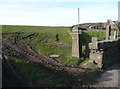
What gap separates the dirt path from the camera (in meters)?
20.0

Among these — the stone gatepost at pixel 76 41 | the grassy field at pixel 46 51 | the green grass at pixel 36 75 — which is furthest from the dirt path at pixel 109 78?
the stone gatepost at pixel 76 41

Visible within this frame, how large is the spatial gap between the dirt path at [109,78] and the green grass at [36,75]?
445 cm

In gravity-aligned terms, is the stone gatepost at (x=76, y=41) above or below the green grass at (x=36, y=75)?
above

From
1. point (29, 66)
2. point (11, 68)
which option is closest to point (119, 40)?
point (29, 66)

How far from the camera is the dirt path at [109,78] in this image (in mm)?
20002

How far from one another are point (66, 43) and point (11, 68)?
1504 centimetres

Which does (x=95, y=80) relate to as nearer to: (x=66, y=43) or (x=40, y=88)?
(x=40, y=88)

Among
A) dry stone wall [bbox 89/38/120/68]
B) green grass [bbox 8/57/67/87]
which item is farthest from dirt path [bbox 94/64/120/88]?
green grass [bbox 8/57/67/87]

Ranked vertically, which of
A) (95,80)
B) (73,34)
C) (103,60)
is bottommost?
(95,80)

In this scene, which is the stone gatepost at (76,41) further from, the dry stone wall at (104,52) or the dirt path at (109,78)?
the dirt path at (109,78)

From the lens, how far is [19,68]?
72.6ft

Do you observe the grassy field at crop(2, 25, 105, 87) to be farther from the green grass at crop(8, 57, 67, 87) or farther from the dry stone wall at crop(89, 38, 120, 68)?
the dry stone wall at crop(89, 38, 120, 68)

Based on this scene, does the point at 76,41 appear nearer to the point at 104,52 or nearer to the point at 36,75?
the point at 104,52

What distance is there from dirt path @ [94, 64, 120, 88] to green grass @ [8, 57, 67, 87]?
445 cm
